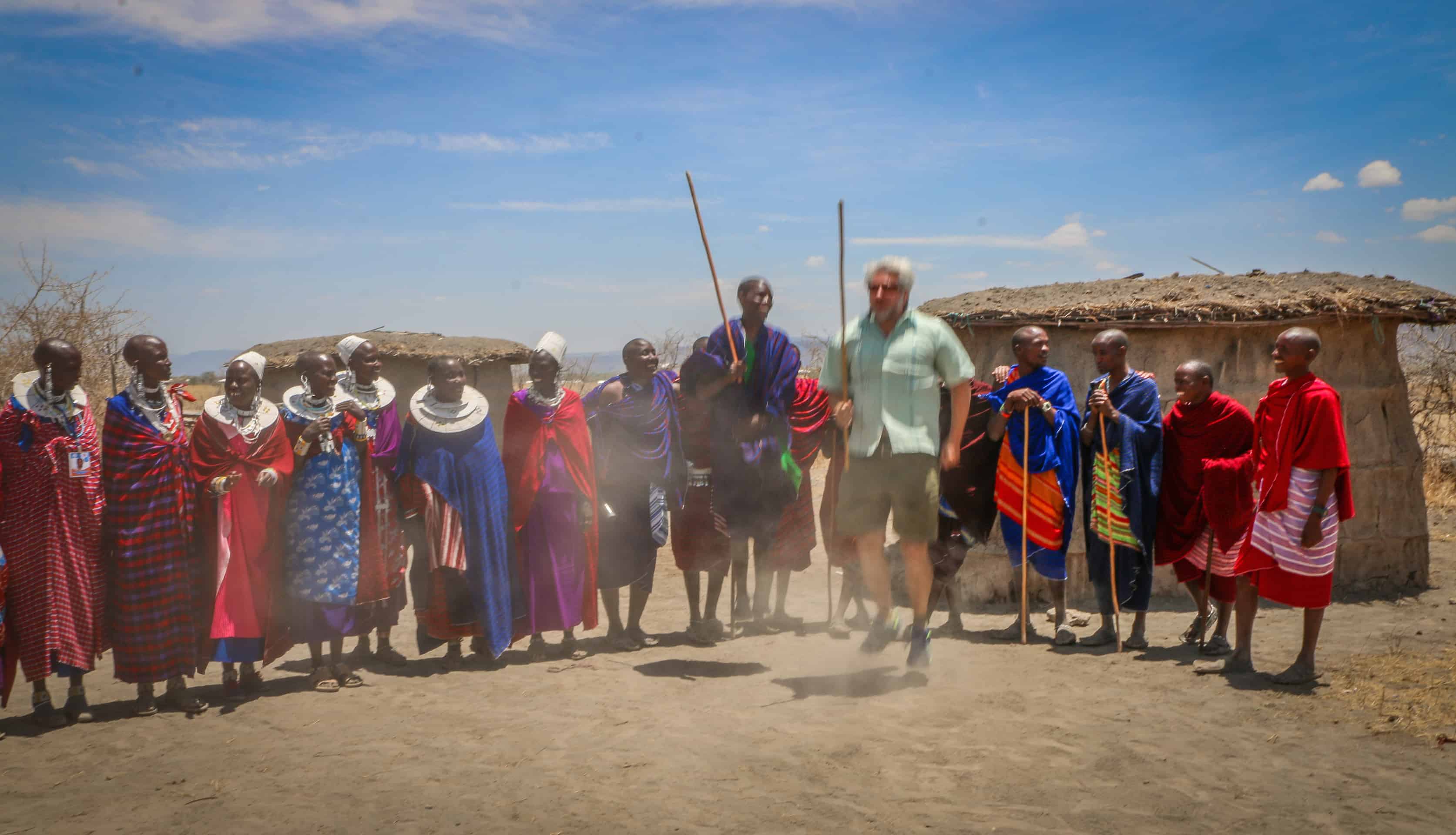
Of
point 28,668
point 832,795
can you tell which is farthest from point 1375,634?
point 28,668

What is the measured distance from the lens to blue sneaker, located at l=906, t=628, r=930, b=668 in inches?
212

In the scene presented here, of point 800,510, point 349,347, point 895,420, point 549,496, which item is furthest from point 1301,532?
point 349,347

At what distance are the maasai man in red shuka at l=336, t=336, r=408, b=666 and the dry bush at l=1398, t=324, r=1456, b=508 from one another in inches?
448

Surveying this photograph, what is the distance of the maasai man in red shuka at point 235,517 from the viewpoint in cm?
520

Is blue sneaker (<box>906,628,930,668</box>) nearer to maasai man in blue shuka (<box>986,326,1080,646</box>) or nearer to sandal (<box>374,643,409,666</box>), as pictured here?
maasai man in blue shuka (<box>986,326,1080,646</box>)

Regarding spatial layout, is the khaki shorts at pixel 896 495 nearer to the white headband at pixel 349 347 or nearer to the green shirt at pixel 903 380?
the green shirt at pixel 903 380

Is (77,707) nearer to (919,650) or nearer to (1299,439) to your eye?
(919,650)

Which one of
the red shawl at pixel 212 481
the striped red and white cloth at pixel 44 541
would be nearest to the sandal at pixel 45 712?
the striped red and white cloth at pixel 44 541

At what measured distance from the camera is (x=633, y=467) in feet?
20.6

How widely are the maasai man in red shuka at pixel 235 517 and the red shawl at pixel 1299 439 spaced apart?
5.39 meters

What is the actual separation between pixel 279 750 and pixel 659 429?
2813 millimetres

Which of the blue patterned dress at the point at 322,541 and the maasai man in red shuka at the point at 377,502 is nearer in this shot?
the blue patterned dress at the point at 322,541

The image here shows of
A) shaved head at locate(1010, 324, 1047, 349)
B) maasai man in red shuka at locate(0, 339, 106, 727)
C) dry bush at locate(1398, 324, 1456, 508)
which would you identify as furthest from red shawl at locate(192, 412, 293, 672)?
dry bush at locate(1398, 324, 1456, 508)

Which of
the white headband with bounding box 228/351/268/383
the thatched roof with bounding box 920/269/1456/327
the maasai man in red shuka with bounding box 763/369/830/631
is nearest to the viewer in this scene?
the white headband with bounding box 228/351/268/383
